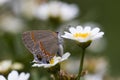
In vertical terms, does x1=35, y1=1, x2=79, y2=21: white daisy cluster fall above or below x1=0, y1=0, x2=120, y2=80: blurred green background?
above

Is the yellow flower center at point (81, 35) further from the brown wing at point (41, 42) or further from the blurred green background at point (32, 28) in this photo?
the blurred green background at point (32, 28)

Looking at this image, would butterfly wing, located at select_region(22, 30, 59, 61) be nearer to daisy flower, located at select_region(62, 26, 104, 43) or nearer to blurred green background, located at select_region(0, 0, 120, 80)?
daisy flower, located at select_region(62, 26, 104, 43)

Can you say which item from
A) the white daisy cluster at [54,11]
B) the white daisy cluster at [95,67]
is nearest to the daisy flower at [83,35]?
the white daisy cluster at [95,67]

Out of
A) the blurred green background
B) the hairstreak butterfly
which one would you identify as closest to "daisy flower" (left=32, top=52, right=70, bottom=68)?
the hairstreak butterfly

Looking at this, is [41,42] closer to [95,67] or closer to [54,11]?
[95,67]

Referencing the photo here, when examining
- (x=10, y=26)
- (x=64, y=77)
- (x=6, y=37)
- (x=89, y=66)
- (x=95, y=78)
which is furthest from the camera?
(x=10, y=26)

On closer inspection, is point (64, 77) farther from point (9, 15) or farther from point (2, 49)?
point (9, 15)

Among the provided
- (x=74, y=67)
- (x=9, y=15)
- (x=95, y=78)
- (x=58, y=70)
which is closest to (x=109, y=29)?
(x=9, y=15)

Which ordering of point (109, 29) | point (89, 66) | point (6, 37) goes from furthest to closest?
point (109, 29) < point (6, 37) < point (89, 66)
